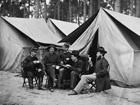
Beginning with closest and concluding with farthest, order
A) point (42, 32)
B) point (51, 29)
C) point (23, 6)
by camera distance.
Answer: point (42, 32), point (51, 29), point (23, 6)

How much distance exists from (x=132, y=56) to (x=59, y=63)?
2.52 metres

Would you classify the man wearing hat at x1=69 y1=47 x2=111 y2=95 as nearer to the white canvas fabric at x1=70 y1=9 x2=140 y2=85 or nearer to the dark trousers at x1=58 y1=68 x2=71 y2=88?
the dark trousers at x1=58 y1=68 x2=71 y2=88

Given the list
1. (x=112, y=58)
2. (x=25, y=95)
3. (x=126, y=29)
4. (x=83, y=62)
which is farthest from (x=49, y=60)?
(x=126, y=29)

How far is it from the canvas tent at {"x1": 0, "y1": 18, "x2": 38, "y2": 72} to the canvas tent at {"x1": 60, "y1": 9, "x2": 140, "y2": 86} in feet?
13.7

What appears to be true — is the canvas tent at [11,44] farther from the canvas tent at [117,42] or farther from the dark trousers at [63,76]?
the dark trousers at [63,76]

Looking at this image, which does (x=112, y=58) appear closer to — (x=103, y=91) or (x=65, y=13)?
(x=103, y=91)

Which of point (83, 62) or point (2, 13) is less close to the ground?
point (2, 13)

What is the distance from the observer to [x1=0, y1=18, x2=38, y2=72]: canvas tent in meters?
13.6

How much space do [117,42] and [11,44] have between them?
613 centimetres

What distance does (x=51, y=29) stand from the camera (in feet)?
54.7

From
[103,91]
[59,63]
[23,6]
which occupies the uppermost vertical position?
[23,6]

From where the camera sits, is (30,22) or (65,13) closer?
(30,22)

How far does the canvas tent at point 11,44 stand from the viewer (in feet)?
44.6

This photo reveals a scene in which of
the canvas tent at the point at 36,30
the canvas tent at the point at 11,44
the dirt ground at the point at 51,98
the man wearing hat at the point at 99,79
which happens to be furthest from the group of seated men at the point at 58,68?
the canvas tent at the point at 36,30
